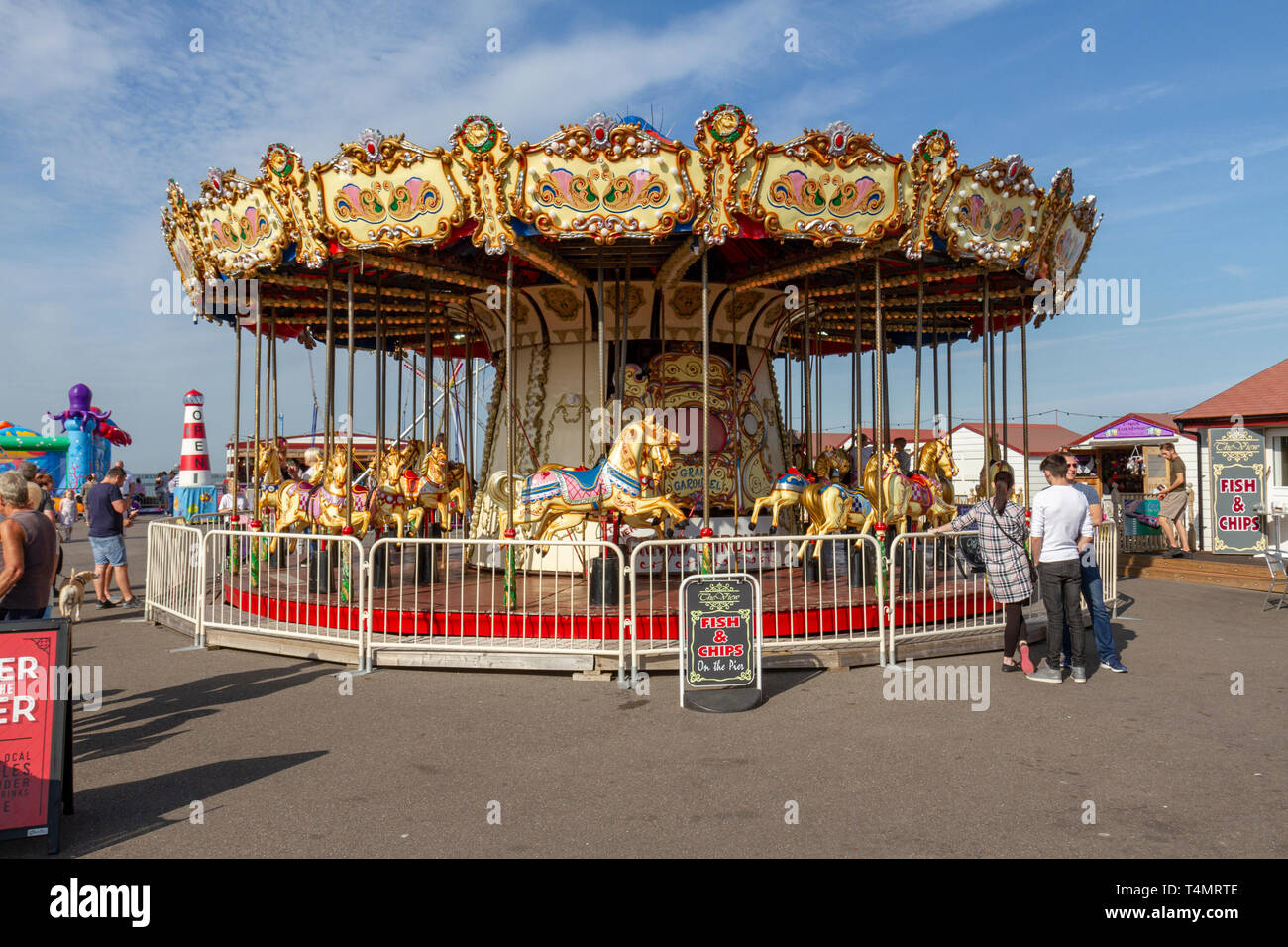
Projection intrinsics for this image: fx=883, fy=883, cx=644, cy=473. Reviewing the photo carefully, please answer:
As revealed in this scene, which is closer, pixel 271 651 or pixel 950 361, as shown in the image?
pixel 271 651

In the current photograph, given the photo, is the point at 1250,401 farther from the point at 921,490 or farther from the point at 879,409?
the point at 879,409

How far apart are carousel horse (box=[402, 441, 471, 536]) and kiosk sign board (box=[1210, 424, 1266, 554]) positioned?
15.6 meters

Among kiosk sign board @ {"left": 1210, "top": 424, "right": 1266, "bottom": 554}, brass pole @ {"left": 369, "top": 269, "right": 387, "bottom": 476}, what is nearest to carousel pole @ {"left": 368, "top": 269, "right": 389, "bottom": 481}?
brass pole @ {"left": 369, "top": 269, "right": 387, "bottom": 476}

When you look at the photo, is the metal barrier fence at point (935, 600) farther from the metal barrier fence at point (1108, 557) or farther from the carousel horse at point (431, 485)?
the carousel horse at point (431, 485)

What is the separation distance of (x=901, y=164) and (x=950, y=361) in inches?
289

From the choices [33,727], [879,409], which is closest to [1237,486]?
[879,409]

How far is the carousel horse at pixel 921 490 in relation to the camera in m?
9.96

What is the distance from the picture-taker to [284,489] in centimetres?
1100

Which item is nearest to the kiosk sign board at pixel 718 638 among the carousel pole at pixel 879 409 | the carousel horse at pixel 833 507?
the carousel pole at pixel 879 409

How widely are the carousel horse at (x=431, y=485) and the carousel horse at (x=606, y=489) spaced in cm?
222

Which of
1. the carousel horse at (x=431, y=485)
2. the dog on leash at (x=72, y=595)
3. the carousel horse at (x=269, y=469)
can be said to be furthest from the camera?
the carousel horse at (x=269, y=469)

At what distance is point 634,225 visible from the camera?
28.1 feet
